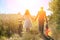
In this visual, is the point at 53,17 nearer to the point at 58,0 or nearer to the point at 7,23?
the point at 58,0

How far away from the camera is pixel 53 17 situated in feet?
17.6

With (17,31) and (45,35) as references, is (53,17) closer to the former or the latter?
(45,35)

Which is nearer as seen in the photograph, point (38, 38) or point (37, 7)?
point (38, 38)

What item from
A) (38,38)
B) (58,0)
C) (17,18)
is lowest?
(38,38)

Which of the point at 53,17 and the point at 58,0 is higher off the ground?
the point at 58,0

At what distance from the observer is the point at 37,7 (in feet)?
18.0

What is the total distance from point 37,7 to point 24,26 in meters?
0.63

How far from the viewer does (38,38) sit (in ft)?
16.9

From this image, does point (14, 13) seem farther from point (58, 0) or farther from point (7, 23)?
point (58, 0)

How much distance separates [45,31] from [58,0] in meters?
0.79

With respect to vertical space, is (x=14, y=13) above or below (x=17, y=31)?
above

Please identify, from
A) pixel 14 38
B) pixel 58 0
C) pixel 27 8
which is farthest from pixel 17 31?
pixel 58 0

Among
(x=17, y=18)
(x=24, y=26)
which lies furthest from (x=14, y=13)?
(x=24, y=26)

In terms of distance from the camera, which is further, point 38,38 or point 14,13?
point 14,13
